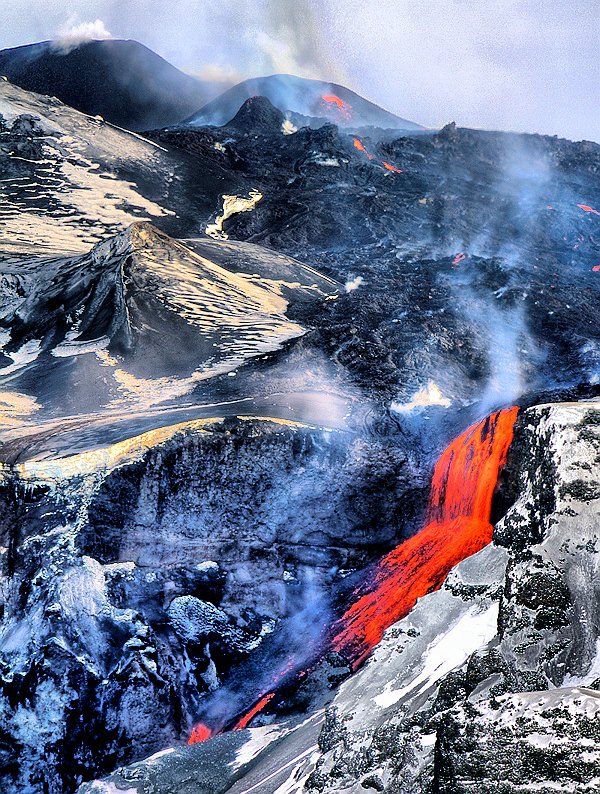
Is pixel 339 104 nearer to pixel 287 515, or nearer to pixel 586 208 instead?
pixel 586 208

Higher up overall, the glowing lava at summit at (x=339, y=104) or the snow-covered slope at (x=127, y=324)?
the glowing lava at summit at (x=339, y=104)

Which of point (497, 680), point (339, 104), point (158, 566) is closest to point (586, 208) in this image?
point (339, 104)

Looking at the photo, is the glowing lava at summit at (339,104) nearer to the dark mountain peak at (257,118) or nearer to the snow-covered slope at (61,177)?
the dark mountain peak at (257,118)

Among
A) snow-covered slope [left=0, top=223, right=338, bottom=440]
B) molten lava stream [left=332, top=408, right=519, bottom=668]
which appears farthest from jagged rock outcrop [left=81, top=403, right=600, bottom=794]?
snow-covered slope [left=0, top=223, right=338, bottom=440]

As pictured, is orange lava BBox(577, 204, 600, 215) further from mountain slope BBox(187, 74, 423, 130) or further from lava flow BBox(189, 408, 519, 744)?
lava flow BBox(189, 408, 519, 744)

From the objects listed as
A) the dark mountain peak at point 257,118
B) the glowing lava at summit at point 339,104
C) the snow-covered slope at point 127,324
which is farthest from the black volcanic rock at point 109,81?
the snow-covered slope at point 127,324

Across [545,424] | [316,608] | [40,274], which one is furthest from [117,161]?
[545,424]
